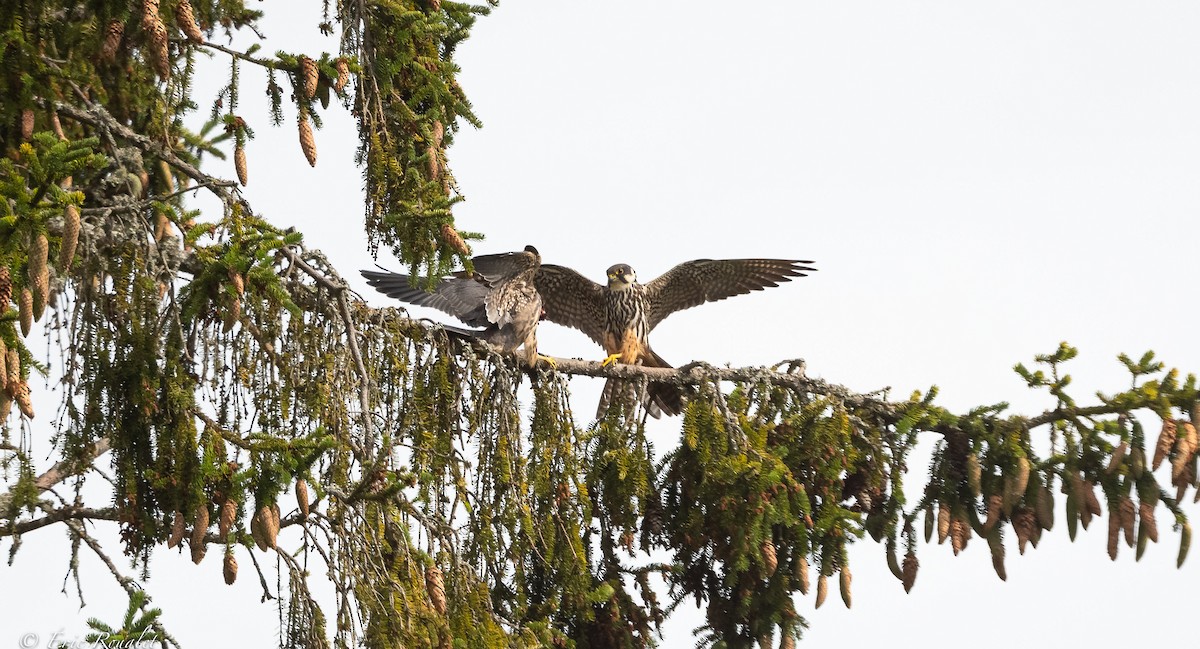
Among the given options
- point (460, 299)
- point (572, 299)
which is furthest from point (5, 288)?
point (572, 299)

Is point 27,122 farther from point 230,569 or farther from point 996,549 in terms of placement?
point 996,549

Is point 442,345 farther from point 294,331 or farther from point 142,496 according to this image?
point 142,496

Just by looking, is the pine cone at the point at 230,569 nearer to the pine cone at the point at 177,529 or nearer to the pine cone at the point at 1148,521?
the pine cone at the point at 177,529

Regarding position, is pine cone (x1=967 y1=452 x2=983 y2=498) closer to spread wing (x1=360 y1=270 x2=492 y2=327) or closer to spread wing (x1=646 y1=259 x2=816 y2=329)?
spread wing (x1=360 y1=270 x2=492 y2=327)

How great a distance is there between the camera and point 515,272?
280 inches

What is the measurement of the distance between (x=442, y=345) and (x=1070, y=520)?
2441 mm

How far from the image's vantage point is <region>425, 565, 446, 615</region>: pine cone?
3801 millimetres

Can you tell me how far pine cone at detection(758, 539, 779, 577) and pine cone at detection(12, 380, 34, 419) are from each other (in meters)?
2.71

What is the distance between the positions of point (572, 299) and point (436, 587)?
443 centimetres

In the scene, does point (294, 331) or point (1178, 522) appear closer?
point (294, 331)

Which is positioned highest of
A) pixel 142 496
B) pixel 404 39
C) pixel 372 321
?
pixel 404 39

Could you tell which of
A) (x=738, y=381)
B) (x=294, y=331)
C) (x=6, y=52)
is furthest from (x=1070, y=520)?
(x=6, y=52)

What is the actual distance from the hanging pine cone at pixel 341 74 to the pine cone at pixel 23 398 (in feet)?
5.24

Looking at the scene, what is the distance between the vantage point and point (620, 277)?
794 centimetres
